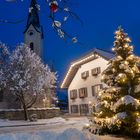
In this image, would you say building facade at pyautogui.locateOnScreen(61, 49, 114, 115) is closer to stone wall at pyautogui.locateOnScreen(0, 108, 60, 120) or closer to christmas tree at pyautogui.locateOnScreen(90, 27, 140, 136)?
stone wall at pyautogui.locateOnScreen(0, 108, 60, 120)

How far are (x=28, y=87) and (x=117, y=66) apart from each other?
67.4 feet

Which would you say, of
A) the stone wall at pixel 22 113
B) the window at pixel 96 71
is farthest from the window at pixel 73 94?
the window at pixel 96 71

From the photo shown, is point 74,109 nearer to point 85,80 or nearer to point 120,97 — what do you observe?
point 85,80

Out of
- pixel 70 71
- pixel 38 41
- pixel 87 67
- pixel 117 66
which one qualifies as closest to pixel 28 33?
pixel 38 41

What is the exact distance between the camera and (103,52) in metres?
39.2

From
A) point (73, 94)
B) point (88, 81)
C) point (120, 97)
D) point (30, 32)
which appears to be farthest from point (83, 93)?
point (120, 97)

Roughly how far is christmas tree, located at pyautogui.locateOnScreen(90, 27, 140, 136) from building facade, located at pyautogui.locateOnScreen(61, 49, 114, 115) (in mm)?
18447

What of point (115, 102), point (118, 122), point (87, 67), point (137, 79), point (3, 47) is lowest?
point (118, 122)

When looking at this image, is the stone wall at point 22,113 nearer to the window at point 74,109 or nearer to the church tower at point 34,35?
the window at point 74,109

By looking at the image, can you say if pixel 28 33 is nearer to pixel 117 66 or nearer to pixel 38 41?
pixel 38 41

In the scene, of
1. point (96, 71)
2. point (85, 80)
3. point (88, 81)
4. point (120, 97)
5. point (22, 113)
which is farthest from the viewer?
point (85, 80)

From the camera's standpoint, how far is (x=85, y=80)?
43.1 metres

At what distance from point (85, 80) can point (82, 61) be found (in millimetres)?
2709

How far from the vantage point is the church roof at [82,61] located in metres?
38.5
